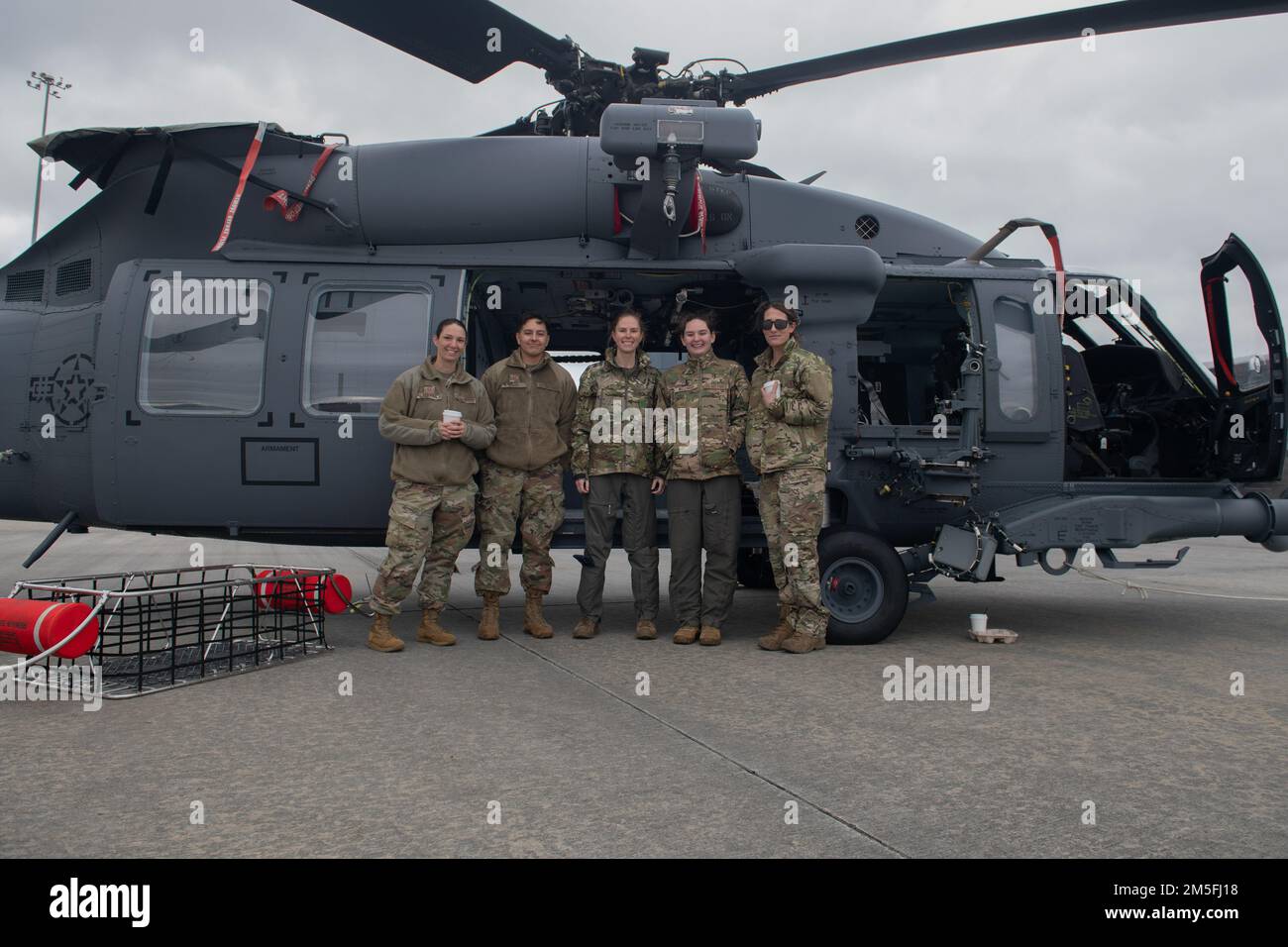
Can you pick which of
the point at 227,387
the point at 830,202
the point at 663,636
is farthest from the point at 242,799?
the point at 830,202

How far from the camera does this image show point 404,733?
137 inches

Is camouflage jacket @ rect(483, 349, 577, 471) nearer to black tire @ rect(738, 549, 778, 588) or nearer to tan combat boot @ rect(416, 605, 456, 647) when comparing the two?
tan combat boot @ rect(416, 605, 456, 647)

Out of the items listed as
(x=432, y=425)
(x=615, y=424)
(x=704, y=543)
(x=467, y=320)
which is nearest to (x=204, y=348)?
(x=467, y=320)

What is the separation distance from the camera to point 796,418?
16.9 feet

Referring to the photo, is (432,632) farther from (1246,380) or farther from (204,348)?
(1246,380)

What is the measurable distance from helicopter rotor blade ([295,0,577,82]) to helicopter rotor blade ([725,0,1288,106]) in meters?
1.31

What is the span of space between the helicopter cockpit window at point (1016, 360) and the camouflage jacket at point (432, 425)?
10.8 ft

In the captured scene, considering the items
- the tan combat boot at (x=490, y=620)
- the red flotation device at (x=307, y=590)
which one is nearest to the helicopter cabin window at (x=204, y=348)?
the red flotation device at (x=307, y=590)

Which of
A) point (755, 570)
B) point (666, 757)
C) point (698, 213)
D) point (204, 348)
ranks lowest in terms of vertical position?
point (755, 570)

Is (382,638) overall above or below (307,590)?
below

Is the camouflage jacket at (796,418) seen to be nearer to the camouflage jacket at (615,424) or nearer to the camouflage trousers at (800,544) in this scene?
the camouflage trousers at (800,544)

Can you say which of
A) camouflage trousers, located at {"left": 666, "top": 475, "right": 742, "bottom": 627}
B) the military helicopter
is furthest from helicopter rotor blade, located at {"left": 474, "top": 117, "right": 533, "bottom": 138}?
camouflage trousers, located at {"left": 666, "top": 475, "right": 742, "bottom": 627}

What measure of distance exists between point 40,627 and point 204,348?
2.41 meters
